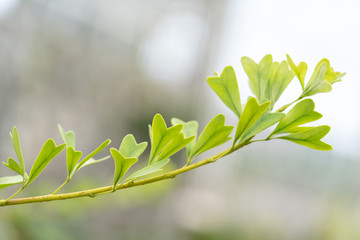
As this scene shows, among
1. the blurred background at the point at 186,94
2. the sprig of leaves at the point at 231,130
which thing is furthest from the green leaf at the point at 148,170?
the blurred background at the point at 186,94

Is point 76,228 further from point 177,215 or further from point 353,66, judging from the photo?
point 353,66

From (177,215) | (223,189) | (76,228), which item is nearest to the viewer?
(76,228)

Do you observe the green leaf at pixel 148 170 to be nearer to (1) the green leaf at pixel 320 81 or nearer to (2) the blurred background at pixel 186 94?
(1) the green leaf at pixel 320 81

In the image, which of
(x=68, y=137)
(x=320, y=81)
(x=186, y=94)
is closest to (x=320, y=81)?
(x=320, y=81)

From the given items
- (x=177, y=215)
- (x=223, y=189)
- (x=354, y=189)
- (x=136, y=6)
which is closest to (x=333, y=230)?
(x=354, y=189)

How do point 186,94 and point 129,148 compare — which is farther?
point 186,94

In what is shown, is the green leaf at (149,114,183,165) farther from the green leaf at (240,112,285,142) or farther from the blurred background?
the blurred background

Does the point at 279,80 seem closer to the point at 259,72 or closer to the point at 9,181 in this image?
the point at 259,72
